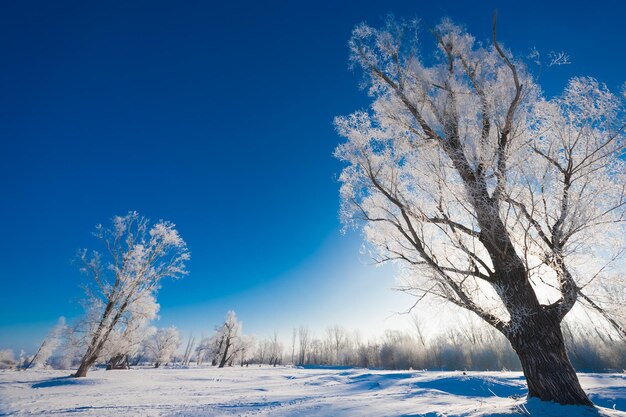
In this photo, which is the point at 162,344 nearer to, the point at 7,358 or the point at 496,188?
the point at 7,358

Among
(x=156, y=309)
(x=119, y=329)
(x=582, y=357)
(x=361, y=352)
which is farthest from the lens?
(x=361, y=352)

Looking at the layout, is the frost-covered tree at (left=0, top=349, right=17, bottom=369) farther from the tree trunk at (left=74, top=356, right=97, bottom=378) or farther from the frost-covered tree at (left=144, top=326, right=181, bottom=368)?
the tree trunk at (left=74, top=356, right=97, bottom=378)

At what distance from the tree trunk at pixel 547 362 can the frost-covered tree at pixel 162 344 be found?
63.7 m

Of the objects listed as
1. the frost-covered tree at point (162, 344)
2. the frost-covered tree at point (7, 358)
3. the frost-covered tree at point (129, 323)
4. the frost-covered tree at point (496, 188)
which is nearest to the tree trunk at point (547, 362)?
the frost-covered tree at point (496, 188)

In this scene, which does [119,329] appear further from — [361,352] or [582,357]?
[361,352]

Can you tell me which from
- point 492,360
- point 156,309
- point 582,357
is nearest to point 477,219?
point 156,309

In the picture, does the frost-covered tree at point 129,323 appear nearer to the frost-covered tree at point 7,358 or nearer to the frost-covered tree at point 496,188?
the frost-covered tree at point 496,188

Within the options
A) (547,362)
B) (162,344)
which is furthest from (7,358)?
(547,362)

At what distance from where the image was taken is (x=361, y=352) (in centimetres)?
5812

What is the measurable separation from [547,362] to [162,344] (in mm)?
66570

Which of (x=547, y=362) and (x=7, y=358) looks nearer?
(x=547, y=362)

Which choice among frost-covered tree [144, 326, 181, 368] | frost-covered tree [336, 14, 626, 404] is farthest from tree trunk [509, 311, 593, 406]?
frost-covered tree [144, 326, 181, 368]

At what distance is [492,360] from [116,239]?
1420 inches

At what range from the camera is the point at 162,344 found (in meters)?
54.3
